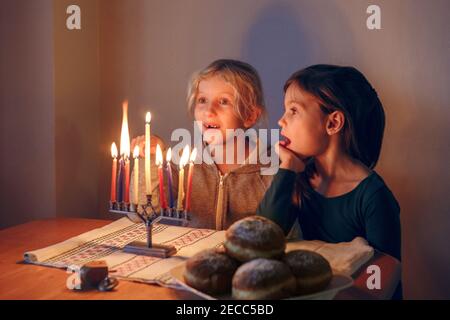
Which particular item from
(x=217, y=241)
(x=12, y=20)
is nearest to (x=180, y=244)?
(x=217, y=241)

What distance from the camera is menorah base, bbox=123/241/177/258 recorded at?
58.6 inches

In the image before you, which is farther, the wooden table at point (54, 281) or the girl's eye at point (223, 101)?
the girl's eye at point (223, 101)

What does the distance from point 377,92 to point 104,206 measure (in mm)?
1251

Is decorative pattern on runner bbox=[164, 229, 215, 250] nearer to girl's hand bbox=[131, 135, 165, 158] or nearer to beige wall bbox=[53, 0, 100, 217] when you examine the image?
girl's hand bbox=[131, 135, 165, 158]

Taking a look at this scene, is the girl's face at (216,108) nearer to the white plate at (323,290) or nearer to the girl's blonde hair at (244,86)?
the girl's blonde hair at (244,86)

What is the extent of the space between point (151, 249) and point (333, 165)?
2.39 feet

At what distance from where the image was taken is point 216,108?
2.07 meters

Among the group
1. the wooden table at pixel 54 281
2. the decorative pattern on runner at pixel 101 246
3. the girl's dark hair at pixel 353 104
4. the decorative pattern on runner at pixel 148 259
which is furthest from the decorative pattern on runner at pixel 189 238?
the girl's dark hair at pixel 353 104

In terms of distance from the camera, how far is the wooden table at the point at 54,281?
1230mm

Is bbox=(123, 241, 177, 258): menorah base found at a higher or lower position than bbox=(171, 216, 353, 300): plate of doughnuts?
lower

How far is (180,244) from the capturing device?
1.62m

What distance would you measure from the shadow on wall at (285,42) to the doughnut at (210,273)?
0.93m

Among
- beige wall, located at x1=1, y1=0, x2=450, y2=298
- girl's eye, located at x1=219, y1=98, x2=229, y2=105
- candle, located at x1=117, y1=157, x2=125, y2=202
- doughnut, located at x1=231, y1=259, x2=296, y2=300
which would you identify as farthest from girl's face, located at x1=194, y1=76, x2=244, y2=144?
doughnut, located at x1=231, y1=259, x2=296, y2=300

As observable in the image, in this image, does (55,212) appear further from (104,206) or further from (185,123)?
(185,123)
